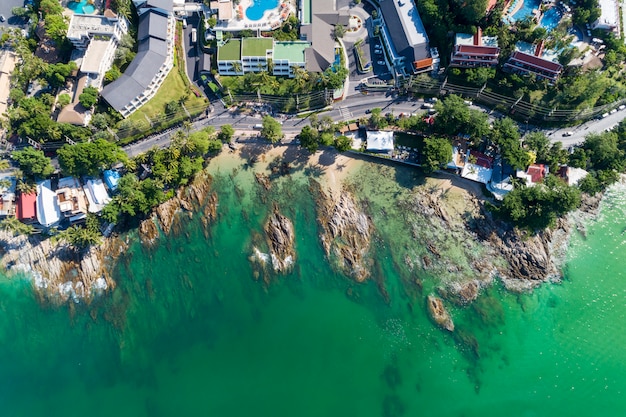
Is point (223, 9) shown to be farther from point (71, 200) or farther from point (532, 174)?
point (532, 174)

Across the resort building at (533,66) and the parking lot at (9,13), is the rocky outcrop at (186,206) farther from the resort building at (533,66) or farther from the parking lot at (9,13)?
the resort building at (533,66)

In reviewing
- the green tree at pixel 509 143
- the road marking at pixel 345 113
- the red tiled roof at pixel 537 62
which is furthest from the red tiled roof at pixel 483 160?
the road marking at pixel 345 113

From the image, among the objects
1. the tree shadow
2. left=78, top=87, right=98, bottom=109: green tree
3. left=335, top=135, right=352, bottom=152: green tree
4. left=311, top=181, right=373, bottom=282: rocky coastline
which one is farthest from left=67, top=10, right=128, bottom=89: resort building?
left=311, top=181, right=373, bottom=282: rocky coastline

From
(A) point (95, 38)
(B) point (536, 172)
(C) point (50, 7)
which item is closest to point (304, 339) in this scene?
(B) point (536, 172)

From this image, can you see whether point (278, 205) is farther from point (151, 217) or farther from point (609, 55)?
point (609, 55)

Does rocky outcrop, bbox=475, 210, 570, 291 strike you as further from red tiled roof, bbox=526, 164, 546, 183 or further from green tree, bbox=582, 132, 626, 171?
green tree, bbox=582, 132, 626, 171

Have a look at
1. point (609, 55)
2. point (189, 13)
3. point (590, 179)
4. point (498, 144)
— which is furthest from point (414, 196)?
point (189, 13)
